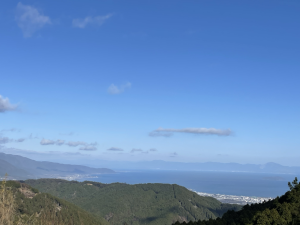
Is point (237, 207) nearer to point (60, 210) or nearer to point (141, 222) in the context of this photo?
point (141, 222)

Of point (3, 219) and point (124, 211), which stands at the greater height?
point (3, 219)

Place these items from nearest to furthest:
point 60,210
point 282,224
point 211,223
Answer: point 282,224
point 211,223
point 60,210

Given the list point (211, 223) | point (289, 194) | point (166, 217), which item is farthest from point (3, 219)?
point (166, 217)

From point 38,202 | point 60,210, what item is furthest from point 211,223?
point 38,202

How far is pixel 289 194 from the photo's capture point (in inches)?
1560

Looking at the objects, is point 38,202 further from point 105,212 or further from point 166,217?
point 166,217

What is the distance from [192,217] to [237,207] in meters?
31.9

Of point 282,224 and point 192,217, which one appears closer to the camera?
point 282,224

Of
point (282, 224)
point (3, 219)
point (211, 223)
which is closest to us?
point (3, 219)

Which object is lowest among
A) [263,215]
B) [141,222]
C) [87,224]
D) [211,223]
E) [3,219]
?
[141,222]

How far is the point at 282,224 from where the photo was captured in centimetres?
3284

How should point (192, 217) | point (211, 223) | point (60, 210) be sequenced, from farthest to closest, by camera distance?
point (192, 217), point (60, 210), point (211, 223)

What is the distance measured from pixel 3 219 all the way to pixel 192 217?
7547 inches

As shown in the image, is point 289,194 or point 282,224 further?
point 289,194
